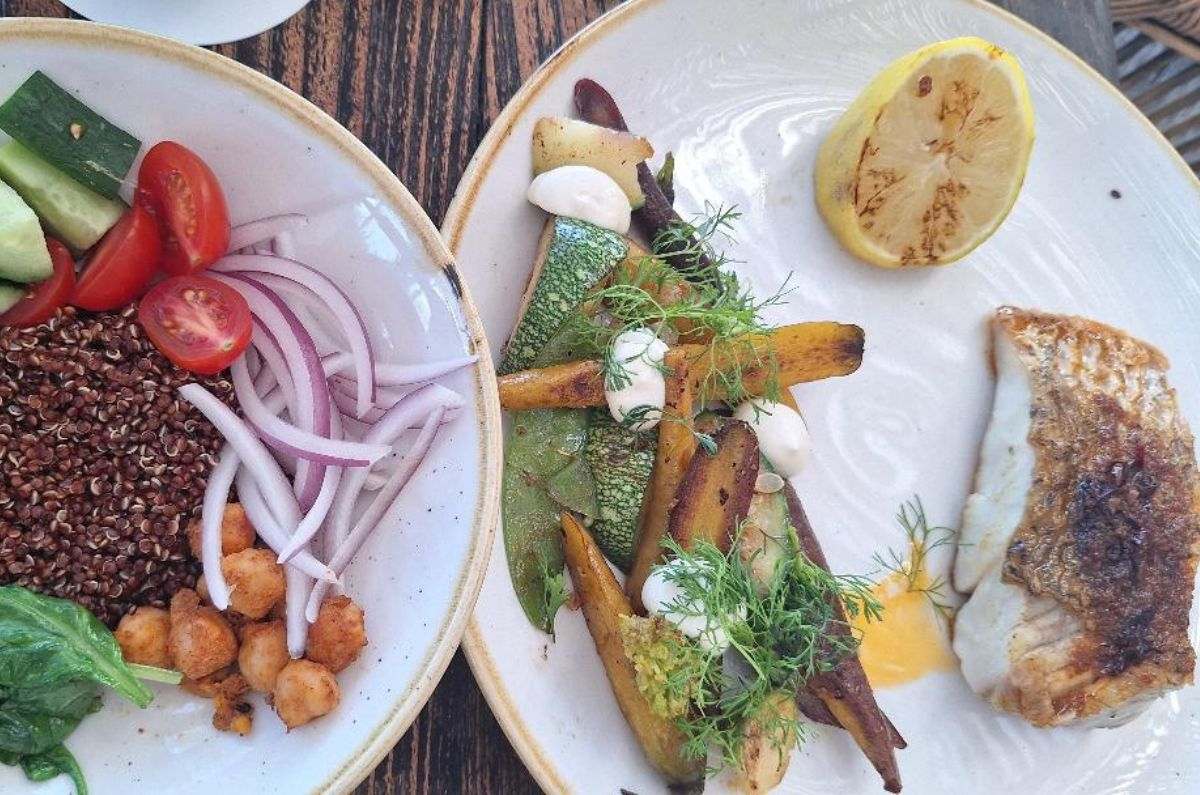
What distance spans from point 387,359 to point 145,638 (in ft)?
1.98

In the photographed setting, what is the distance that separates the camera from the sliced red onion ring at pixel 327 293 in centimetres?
173

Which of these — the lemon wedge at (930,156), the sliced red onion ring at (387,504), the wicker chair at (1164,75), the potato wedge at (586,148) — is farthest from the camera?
the wicker chair at (1164,75)

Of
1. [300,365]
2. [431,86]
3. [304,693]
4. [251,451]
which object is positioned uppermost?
[431,86]

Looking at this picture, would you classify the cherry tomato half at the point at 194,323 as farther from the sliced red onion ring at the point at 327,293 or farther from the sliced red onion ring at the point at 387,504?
the sliced red onion ring at the point at 387,504

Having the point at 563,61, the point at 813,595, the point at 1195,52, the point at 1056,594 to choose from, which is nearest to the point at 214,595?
the point at 813,595

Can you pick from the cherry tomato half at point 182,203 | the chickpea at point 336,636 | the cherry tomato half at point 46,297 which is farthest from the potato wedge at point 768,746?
the cherry tomato half at point 46,297

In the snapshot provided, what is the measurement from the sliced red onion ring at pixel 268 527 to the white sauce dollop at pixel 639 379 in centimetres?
67

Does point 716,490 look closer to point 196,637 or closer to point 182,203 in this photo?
point 196,637

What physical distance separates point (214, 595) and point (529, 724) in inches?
27.7

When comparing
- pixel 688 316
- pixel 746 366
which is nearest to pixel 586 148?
pixel 688 316

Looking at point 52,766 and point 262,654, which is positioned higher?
point 262,654

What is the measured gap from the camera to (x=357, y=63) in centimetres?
219

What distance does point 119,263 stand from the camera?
1.62 meters

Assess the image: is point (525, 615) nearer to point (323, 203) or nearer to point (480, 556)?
point (480, 556)
